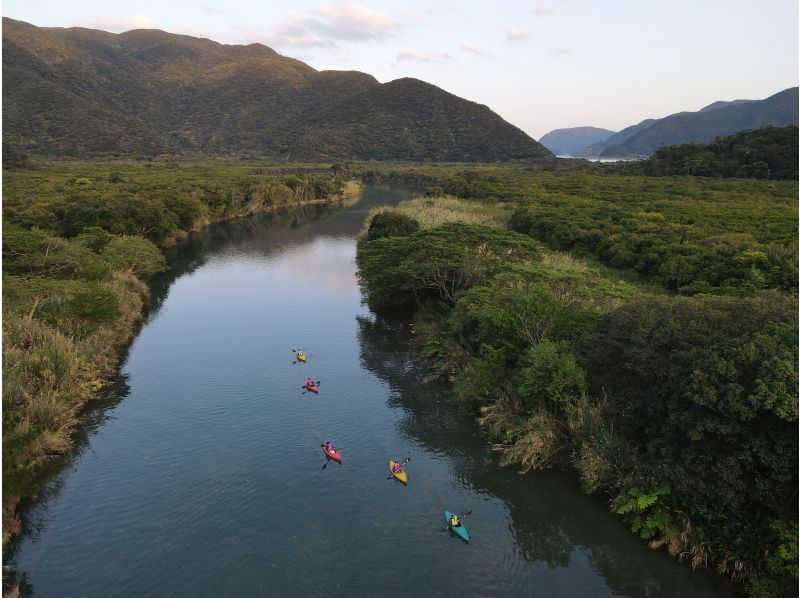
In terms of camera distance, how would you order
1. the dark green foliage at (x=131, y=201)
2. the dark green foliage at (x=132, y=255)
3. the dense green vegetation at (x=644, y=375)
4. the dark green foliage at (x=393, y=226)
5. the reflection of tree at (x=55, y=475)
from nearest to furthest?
the dense green vegetation at (x=644, y=375) < the reflection of tree at (x=55, y=475) < the dark green foliage at (x=132, y=255) < the dark green foliage at (x=393, y=226) < the dark green foliage at (x=131, y=201)

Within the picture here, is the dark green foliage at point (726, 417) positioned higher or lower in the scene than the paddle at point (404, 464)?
higher

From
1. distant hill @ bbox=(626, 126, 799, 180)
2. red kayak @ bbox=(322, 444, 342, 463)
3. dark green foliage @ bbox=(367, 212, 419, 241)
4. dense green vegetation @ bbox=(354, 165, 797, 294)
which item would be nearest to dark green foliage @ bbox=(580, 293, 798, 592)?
red kayak @ bbox=(322, 444, 342, 463)

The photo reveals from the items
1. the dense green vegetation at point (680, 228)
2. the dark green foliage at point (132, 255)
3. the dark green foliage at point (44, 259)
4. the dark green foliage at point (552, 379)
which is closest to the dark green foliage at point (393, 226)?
the dense green vegetation at point (680, 228)

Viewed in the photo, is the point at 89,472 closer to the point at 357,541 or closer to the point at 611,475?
the point at 357,541

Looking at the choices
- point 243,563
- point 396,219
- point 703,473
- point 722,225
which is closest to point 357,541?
point 243,563

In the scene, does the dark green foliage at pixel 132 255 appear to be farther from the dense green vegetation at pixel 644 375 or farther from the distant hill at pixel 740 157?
the distant hill at pixel 740 157

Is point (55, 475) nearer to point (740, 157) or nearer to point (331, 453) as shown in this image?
point (331, 453)
